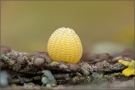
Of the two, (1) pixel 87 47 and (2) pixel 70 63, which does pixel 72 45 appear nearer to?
(2) pixel 70 63

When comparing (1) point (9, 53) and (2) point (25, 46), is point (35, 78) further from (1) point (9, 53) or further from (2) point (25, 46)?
(2) point (25, 46)

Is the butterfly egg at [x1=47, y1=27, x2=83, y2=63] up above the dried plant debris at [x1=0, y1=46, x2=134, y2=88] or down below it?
above

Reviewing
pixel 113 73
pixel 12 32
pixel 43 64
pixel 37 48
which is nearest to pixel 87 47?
pixel 37 48

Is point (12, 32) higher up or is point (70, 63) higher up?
point (12, 32)

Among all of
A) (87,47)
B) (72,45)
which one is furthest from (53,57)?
(87,47)

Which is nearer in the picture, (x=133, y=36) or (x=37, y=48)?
(x=37, y=48)

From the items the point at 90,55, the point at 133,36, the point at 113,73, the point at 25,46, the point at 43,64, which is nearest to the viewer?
the point at 43,64

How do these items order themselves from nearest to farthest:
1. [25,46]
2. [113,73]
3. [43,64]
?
1. [43,64]
2. [113,73]
3. [25,46]

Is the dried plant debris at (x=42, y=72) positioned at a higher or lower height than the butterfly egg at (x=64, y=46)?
lower
